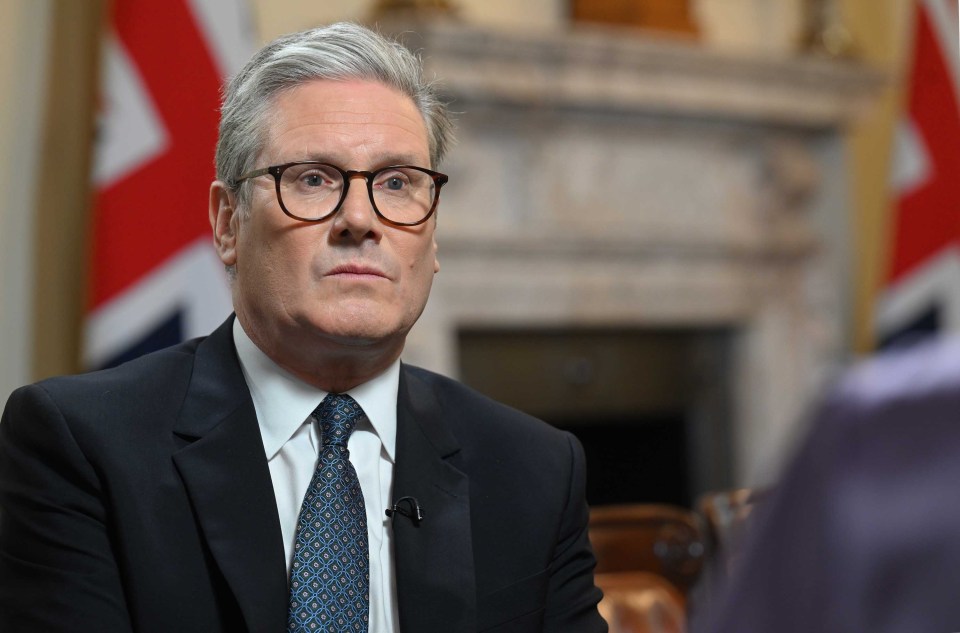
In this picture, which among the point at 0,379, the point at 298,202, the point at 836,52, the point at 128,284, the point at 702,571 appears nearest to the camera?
the point at 298,202

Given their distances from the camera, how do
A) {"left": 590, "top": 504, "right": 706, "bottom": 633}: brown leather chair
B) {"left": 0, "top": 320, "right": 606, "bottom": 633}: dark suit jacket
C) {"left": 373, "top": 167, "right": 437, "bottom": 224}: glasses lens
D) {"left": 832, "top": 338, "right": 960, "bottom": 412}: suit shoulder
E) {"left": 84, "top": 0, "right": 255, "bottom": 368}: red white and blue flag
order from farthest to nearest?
{"left": 84, "top": 0, "right": 255, "bottom": 368}: red white and blue flag
{"left": 590, "top": 504, "right": 706, "bottom": 633}: brown leather chair
{"left": 373, "top": 167, "right": 437, "bottom": 224}: glasses lens
{"left": 0, "top": 320, "right": 606, "bottom": 633}: dark suit jacket
{"left": 832, "top": 338, "right": 960, "bottom": 412}: suit shoulder

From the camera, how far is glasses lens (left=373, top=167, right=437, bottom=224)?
150 centimetres

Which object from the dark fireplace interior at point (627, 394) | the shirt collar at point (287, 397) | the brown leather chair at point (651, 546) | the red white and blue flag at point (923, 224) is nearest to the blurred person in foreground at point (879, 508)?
the shirt collar at point (287, 397)

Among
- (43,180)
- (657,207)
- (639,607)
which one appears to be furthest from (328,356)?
(657,207)

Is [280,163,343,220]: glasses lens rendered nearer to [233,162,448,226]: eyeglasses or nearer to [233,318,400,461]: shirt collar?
[233,162,448,226]: eyeglasses

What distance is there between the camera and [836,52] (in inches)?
203

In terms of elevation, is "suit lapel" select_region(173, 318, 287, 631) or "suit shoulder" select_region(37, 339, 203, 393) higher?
"suit shoulder" select_region(37, 339, 203, 393)

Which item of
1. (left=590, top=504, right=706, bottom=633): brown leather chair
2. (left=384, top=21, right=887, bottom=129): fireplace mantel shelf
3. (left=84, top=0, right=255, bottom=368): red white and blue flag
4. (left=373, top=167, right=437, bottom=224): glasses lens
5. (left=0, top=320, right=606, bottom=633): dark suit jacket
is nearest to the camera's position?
(left=0, top=320, right=606, bottom=633): dark suit jacket

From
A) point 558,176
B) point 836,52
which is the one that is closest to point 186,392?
point 558,176

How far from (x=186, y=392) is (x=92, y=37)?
2344 millimetres

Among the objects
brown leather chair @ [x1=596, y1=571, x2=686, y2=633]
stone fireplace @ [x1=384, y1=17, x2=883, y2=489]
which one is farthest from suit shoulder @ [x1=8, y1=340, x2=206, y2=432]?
stone fireplace @ [x1=384, y1=17, x2=883, y2=489]

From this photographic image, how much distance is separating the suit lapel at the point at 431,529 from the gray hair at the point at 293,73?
37 cm

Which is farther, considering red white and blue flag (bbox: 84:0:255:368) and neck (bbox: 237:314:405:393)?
red white and blue flag (bbox: 84:0:255:368)

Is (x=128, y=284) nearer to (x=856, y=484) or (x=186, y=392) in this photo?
(x=186, y=392)
